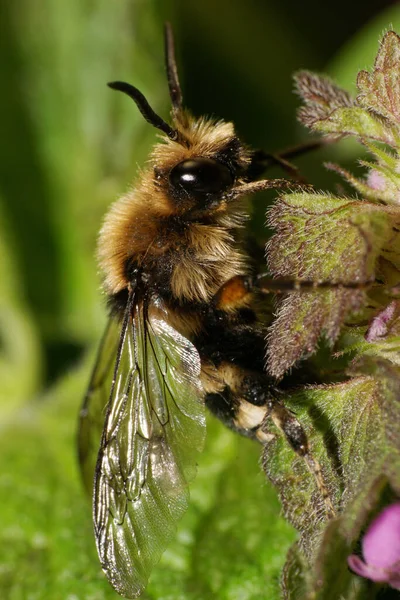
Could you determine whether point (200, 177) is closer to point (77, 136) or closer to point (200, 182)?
point (200, 182)

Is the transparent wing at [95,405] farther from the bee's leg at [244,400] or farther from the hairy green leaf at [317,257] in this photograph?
the hairy green leaf at [317,257]

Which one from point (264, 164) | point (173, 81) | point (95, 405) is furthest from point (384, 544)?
point (173, 81)

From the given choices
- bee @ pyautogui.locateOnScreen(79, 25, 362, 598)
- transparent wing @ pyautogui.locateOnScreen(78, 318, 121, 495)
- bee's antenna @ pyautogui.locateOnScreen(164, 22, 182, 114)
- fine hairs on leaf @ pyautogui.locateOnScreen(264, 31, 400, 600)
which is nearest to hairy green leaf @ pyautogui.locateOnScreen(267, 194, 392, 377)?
fine hairs on leaf @ pyautogui.locateOnScreen(264, 31, 400, 600)

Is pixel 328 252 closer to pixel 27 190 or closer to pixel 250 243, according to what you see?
pixel 250 243

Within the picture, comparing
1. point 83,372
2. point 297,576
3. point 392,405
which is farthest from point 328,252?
point 83,372

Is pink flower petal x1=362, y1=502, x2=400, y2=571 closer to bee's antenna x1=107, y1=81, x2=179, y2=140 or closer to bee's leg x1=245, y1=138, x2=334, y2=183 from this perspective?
bee's leg x1=245, y1=138, x2=334, y2=183
